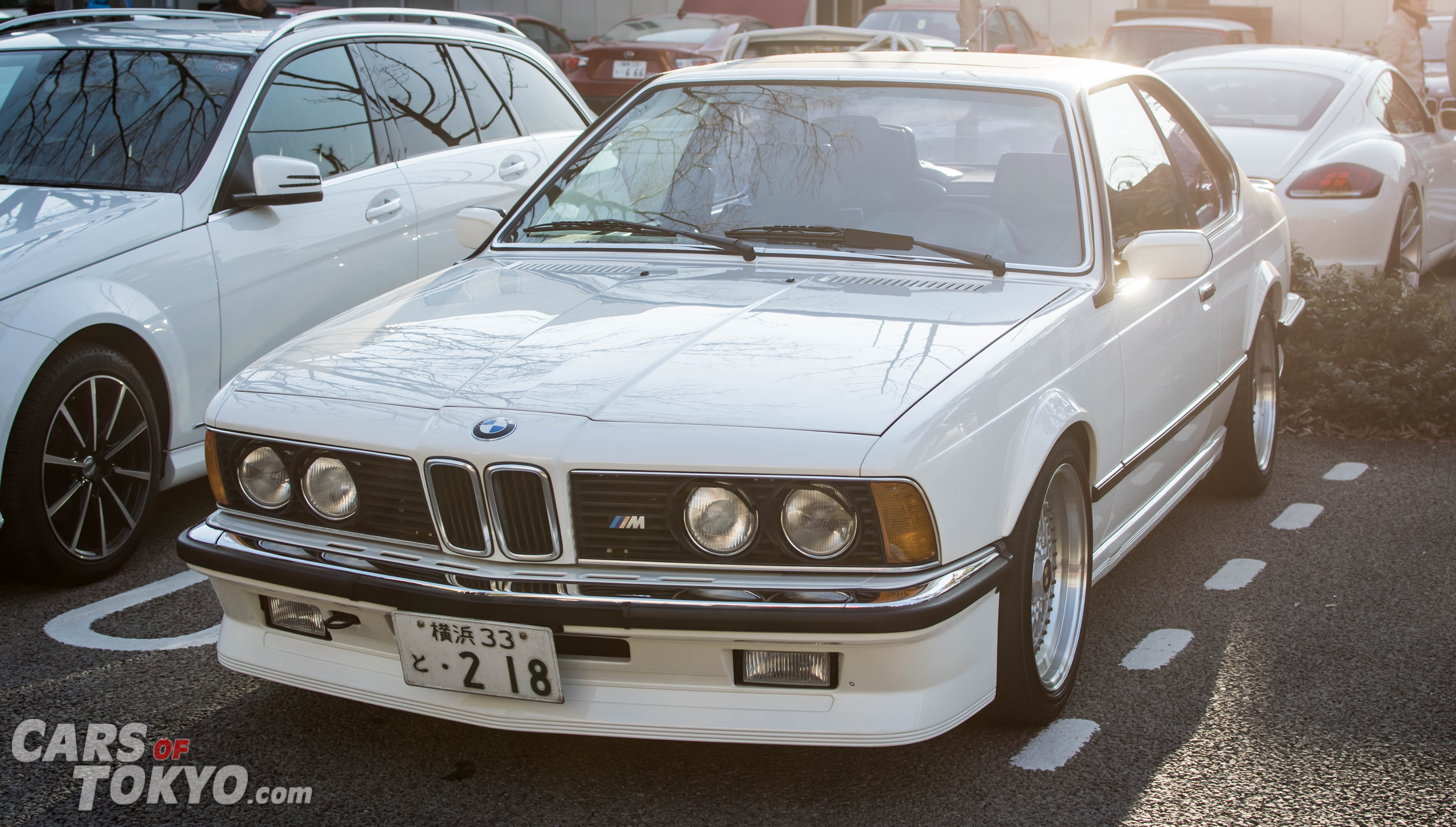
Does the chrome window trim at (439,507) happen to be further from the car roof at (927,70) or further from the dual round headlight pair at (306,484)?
the car roof at (927,70)

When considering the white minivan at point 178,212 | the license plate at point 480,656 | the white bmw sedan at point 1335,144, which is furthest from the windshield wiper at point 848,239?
Answer: the white bmw sedan at point 1335,144

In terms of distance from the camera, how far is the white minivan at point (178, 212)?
4121 mm

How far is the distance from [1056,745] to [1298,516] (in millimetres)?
2217

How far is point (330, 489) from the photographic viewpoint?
2932mm

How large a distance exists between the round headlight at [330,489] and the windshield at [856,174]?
1243mm

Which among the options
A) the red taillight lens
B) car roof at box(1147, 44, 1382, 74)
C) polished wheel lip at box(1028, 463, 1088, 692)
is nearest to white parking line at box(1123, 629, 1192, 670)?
polished wheel lip at box(1028, 463, 1088, 692)

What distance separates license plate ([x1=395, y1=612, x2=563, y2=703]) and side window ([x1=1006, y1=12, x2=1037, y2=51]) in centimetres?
1620

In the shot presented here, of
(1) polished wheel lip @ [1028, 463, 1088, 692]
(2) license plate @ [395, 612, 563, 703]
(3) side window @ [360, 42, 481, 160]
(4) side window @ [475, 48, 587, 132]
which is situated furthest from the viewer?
(4) side window @ [475, 48, 587, 132]

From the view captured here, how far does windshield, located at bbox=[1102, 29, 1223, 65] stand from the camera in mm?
17453

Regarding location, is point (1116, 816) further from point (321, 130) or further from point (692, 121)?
point (321, 130)

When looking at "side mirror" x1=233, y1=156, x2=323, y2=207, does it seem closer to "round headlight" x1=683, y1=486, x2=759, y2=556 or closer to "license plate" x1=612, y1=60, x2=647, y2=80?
"round headlight" x1=683, y1=486, x2=759, y2=556

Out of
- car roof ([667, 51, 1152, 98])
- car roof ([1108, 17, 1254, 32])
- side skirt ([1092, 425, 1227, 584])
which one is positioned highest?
car roof ([667, 51, 1152, 98])

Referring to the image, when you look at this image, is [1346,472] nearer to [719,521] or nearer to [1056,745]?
[1056,745]

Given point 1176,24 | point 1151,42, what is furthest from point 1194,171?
point 1176,24
